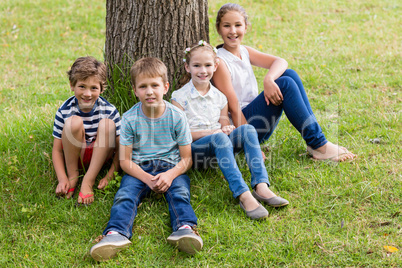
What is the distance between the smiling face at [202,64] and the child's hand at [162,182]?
0.85 m

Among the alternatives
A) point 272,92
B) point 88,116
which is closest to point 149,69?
point 88,116

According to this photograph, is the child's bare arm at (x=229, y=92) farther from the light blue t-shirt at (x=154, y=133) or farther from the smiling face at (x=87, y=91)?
the smiling face at (x=87, y=91)

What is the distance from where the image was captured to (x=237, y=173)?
3.05 meters

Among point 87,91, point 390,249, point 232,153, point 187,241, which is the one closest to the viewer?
point 390,249

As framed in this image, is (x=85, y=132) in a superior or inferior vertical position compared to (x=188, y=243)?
superior

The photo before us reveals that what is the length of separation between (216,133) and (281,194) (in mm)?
696

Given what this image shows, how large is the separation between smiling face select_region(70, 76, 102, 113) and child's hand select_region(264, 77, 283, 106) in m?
1.38

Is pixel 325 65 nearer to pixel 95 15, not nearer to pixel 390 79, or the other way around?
pixel 390 79

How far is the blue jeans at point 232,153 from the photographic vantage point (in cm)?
304

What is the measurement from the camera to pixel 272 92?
3.40 metres

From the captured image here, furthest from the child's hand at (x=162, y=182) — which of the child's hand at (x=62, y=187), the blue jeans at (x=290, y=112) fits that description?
the blue jeans at (x=290, y=112)

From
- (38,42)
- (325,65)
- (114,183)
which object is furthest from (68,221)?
(38,42)

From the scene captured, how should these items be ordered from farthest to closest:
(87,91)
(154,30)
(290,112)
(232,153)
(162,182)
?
(154,30) → (290,112) → (87,91) → (232,153) → (162,182)

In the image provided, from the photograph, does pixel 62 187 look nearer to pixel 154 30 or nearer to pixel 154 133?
pixel 154 133
